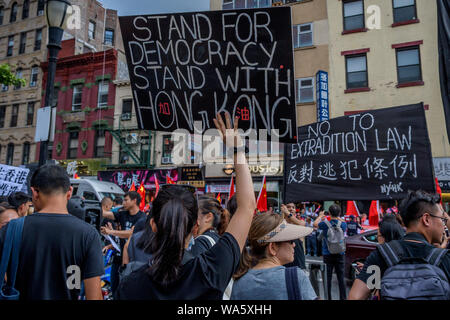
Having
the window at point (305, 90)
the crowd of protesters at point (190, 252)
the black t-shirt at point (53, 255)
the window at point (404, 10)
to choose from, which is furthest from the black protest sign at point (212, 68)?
the window at point (404, 10)

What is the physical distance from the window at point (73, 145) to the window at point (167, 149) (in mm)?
7679

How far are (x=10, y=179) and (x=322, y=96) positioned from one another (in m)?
14.5

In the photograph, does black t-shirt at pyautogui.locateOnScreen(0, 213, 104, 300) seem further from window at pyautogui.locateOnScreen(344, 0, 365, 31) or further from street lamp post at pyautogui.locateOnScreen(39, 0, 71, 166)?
window at pyautogui.locateOnScreen(344, 0, 365, 31)

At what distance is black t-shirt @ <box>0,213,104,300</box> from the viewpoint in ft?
7.34

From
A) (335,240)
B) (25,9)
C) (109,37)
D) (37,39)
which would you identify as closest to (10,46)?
(37,39)

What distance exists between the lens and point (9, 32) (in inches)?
→ 1152

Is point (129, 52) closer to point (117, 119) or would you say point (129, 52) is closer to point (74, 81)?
point (117, 119)

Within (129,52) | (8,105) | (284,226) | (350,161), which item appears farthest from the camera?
(8,105)

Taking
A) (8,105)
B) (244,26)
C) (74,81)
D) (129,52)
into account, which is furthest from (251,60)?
(8,105)

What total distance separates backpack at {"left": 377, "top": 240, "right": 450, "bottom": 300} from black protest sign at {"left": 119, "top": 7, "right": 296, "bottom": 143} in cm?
158

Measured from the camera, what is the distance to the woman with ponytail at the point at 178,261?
1.54 meters

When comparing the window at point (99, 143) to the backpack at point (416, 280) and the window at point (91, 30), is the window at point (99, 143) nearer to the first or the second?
the window at point (91, 30)

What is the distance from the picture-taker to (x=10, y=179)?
7.04 metres
